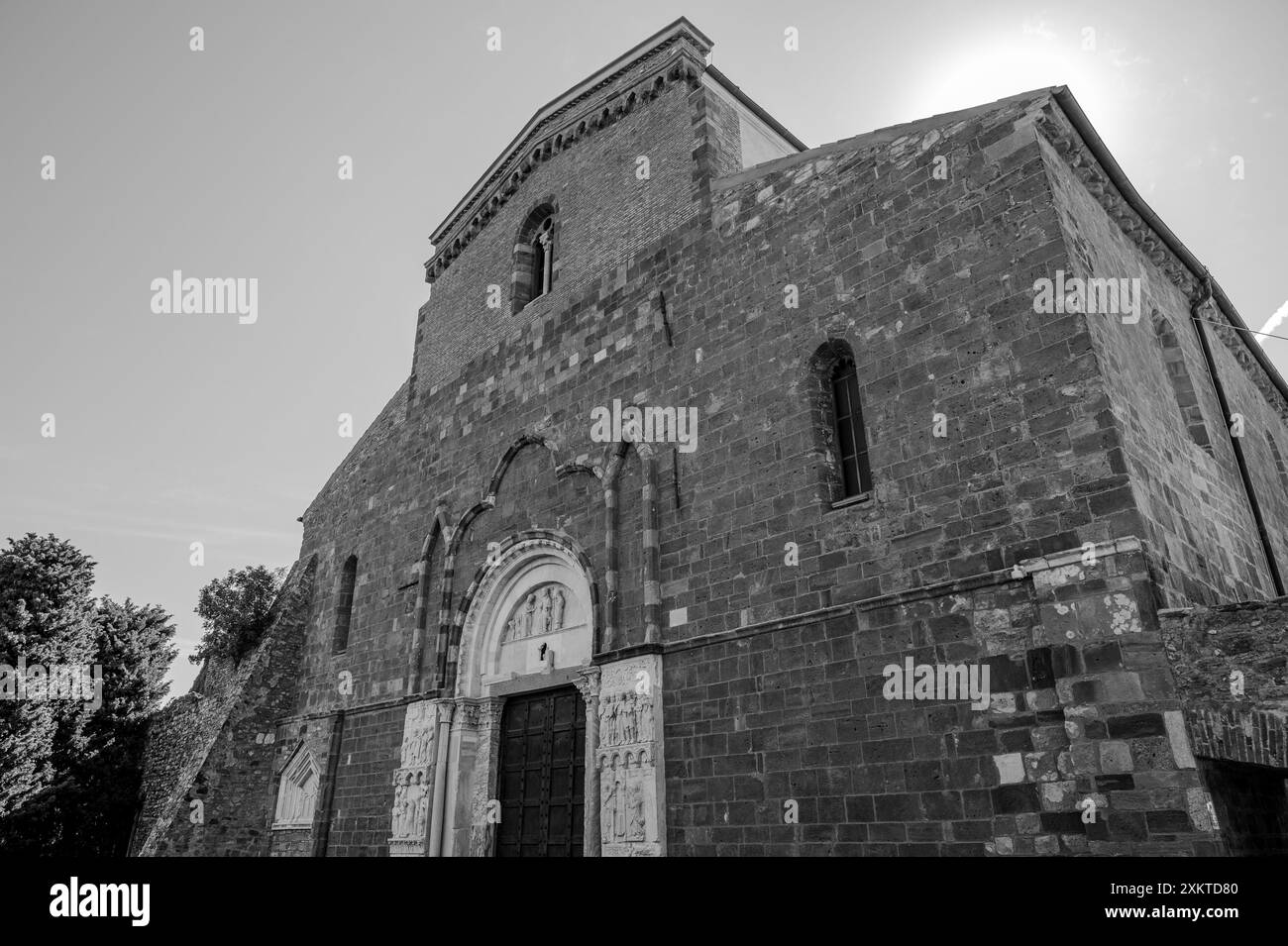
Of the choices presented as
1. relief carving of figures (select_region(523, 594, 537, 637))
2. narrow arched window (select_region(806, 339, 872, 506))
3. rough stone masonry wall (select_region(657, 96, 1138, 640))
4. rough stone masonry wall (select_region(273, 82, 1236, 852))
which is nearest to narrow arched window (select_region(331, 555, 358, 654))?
rough stone masonry wall (select_region(273, 82, 1236, 852))

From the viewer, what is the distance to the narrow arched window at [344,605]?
571 inches

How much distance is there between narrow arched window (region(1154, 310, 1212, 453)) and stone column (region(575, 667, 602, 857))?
24.3 ft

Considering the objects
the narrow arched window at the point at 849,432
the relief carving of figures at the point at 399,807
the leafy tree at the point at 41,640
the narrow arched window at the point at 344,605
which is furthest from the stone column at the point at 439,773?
the leafy tree at the point at 41,640

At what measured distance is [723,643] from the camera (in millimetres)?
8531

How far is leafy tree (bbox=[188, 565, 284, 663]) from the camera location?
16.3 metres

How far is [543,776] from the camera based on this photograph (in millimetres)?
10328

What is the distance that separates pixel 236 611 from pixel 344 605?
3429 mm

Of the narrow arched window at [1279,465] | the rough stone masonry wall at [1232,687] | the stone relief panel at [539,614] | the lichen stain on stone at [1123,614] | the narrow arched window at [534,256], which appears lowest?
the rough stone masonry wall at [1232,687]

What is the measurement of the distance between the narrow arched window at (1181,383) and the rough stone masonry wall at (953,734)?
4.25 metres

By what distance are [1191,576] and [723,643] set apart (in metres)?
4.28

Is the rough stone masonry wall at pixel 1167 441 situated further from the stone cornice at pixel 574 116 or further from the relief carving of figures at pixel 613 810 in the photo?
the stone cornice at pixel 574 116

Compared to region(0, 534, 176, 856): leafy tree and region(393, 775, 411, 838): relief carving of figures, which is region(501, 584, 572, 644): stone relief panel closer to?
region(393, 775, 411, 838): relief carving of figures

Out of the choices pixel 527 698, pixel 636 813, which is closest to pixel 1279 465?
pixel 636 813
